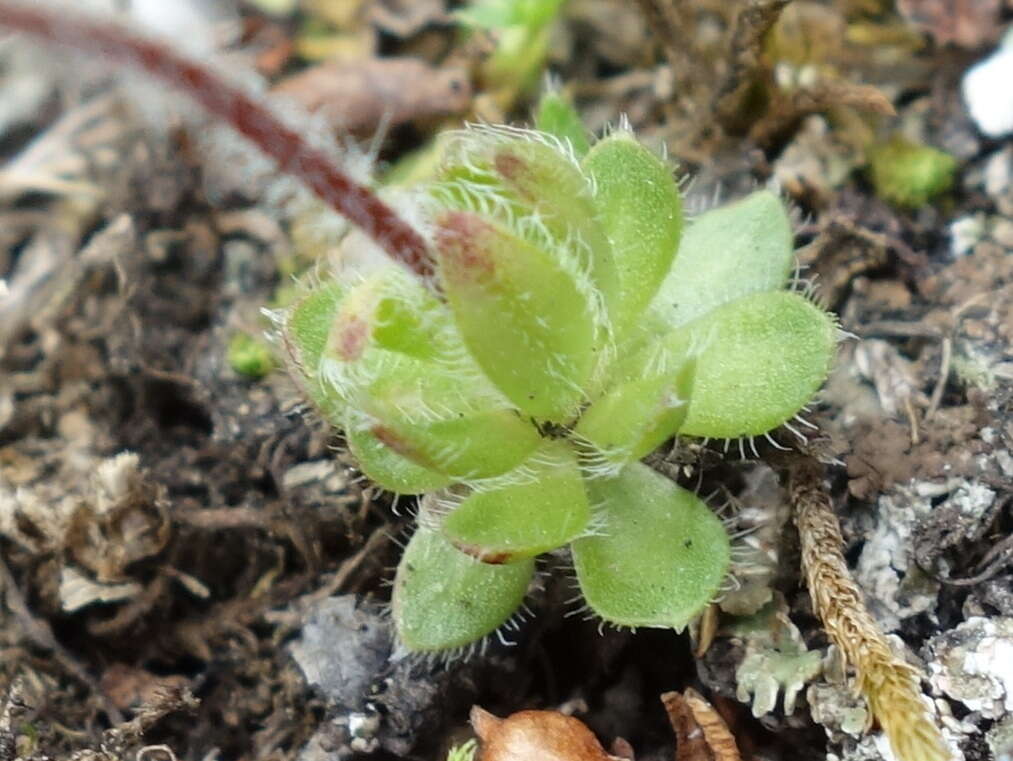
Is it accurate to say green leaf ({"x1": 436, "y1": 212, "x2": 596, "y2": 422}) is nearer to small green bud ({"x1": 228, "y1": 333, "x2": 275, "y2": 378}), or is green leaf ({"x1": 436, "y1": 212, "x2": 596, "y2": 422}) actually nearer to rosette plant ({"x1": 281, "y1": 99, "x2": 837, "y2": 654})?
rosette plant ({"x1": 281, "y1": 99, "x2": 837, "y2": 654})

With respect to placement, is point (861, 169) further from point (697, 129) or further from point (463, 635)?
point (463, 635)

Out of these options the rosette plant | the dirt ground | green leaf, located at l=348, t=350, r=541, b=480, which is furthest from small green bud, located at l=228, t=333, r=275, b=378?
green leaf, located at l=348, t=350, r=541, b=480

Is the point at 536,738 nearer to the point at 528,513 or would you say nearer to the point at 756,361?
the point at 528,513

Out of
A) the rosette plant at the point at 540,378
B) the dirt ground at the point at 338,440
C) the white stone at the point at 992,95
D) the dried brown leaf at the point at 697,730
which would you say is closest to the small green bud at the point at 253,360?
the dirt ground at the point at 338,440

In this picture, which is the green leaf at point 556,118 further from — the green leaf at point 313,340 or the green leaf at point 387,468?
the green leaf at point 387,468

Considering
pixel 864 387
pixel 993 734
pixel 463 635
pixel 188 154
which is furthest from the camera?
pixel 188 154

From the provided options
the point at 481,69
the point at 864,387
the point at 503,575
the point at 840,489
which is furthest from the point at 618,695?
the point at 481,69
